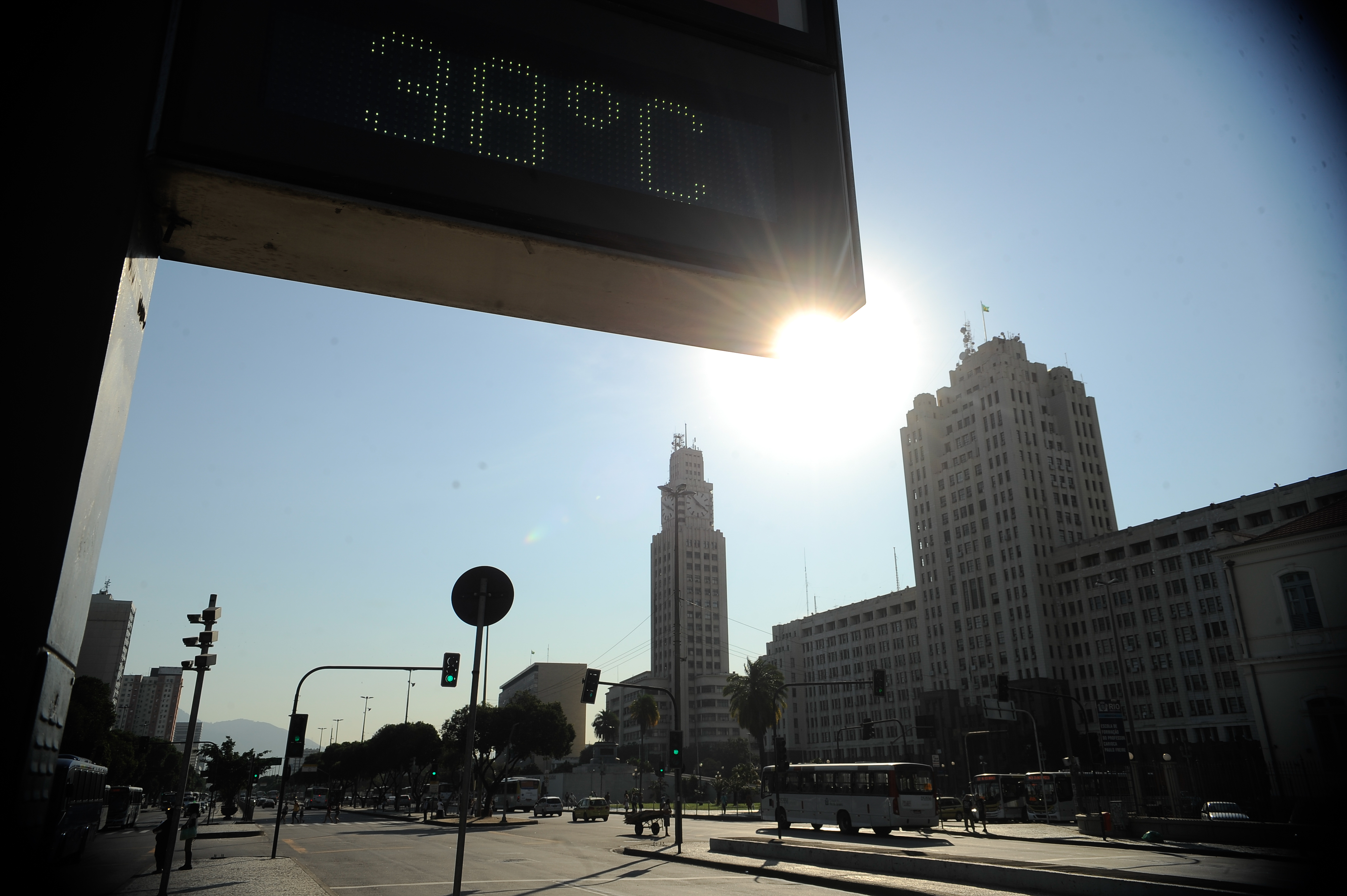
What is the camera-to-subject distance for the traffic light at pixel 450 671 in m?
21.9

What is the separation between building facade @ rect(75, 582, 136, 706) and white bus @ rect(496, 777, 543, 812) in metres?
65.2

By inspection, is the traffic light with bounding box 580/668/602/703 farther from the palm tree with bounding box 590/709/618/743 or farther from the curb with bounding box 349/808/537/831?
the palm tree with bounding box 590/709/618/743

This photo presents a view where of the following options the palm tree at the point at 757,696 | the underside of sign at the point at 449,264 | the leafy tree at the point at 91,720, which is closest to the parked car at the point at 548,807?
the palm tree at the point at 757,696

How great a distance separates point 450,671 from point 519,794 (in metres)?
45.7

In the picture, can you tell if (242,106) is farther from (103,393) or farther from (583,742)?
(583,742)

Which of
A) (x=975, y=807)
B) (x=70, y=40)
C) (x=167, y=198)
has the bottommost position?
(x=975, y=807)

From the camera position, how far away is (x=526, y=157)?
2.83 meters

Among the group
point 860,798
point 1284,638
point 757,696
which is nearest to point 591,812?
point 757,696

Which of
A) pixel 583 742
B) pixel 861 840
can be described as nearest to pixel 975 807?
pixel 861 840

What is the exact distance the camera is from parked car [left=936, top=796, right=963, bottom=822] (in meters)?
47.1

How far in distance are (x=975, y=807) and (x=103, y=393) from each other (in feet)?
178

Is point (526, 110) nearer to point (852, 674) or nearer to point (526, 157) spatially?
point (526, 157)

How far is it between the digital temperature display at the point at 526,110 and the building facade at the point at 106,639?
118493 millimetres

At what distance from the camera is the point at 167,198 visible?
8.25 feet
